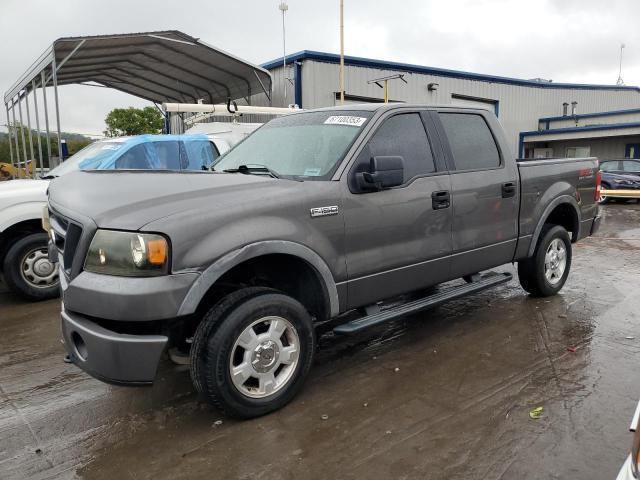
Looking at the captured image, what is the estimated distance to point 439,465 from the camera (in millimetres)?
2771

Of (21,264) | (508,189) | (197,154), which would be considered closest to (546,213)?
(508,189)

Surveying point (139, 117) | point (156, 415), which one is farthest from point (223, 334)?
point (139, 117)

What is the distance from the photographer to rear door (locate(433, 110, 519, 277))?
4.39 meters

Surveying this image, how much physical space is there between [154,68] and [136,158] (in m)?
11.4

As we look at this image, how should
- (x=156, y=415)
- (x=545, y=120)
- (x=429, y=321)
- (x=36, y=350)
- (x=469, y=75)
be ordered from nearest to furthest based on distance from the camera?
(x=156, y=415), (x=36, y=350), (x=429, y=321), (x=469, y=75), (x=545, y=120)

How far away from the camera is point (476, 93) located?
24.0m

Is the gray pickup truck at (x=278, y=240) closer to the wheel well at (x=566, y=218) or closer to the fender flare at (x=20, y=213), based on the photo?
the wheel well at (x=566, y=218)

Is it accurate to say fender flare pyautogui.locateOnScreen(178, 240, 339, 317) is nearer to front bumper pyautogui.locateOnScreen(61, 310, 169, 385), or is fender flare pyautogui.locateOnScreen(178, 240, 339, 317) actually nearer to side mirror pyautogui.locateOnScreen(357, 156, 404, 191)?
front bumper pyautogui.locateOnScreen(61, 310, 169, 385)

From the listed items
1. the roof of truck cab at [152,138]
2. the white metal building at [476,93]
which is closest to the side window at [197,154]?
the roof of truck cab at [152,138]

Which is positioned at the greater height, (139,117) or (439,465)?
(139,117)

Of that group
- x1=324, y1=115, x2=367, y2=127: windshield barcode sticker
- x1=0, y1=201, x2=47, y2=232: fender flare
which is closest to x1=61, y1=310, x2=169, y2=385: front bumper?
x1=324, y1=115, x2=367, y2=127: windshield barcode sticker

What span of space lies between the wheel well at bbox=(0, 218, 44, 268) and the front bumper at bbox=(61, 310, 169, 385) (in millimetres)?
3700

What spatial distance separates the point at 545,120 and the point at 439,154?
27.3 m

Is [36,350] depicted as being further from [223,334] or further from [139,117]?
[139,117]
